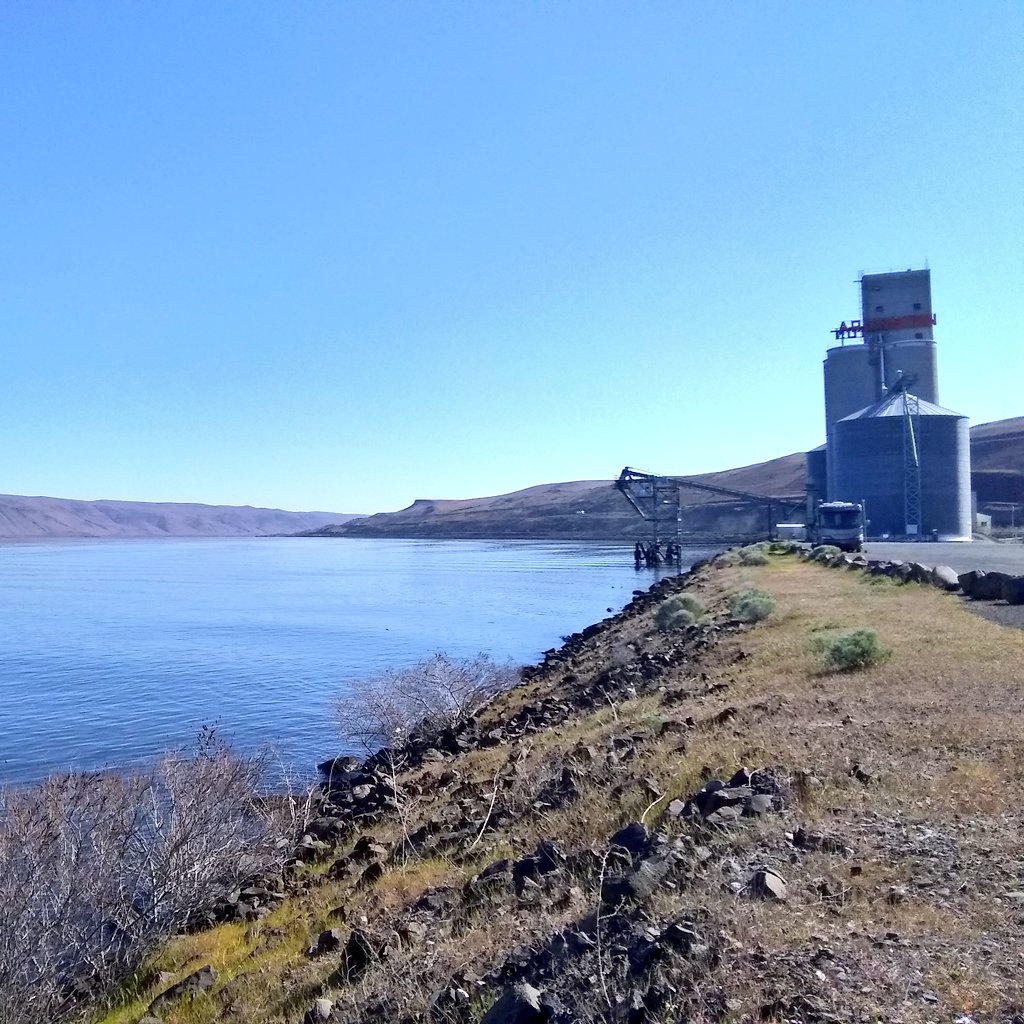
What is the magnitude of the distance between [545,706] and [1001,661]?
318 inches

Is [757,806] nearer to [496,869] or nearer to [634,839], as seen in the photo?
[634,839]

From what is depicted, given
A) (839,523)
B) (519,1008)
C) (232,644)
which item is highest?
(839,523)

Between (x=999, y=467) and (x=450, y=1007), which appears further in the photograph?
(x=999, y=467)

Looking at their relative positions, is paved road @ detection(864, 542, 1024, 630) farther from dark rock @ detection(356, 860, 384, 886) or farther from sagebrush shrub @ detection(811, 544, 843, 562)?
dark rock @ detection(356, 860, 384, 886)

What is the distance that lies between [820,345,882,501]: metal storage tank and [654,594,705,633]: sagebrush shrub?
51613 millimetres

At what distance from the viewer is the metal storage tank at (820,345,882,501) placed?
71812 mm

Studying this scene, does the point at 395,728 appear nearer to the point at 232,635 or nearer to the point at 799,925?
the point at 799,925

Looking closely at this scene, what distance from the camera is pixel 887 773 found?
6797 mm

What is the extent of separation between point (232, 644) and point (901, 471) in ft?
130

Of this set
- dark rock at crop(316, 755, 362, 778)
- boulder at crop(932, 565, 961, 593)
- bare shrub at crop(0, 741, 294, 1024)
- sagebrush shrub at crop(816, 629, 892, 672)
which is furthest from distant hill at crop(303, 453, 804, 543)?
bare shrub at crop(0, 741, 294, 1024)

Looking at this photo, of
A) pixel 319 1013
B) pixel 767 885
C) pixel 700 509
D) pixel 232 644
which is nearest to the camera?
pixel 767 885

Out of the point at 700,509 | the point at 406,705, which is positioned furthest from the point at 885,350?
the point at 406,705

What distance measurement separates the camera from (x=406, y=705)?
1836 cm

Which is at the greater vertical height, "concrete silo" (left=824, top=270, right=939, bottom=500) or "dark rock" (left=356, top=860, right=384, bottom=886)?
"concrete silo" (left=824, top=270, right=939, bottom=500)
